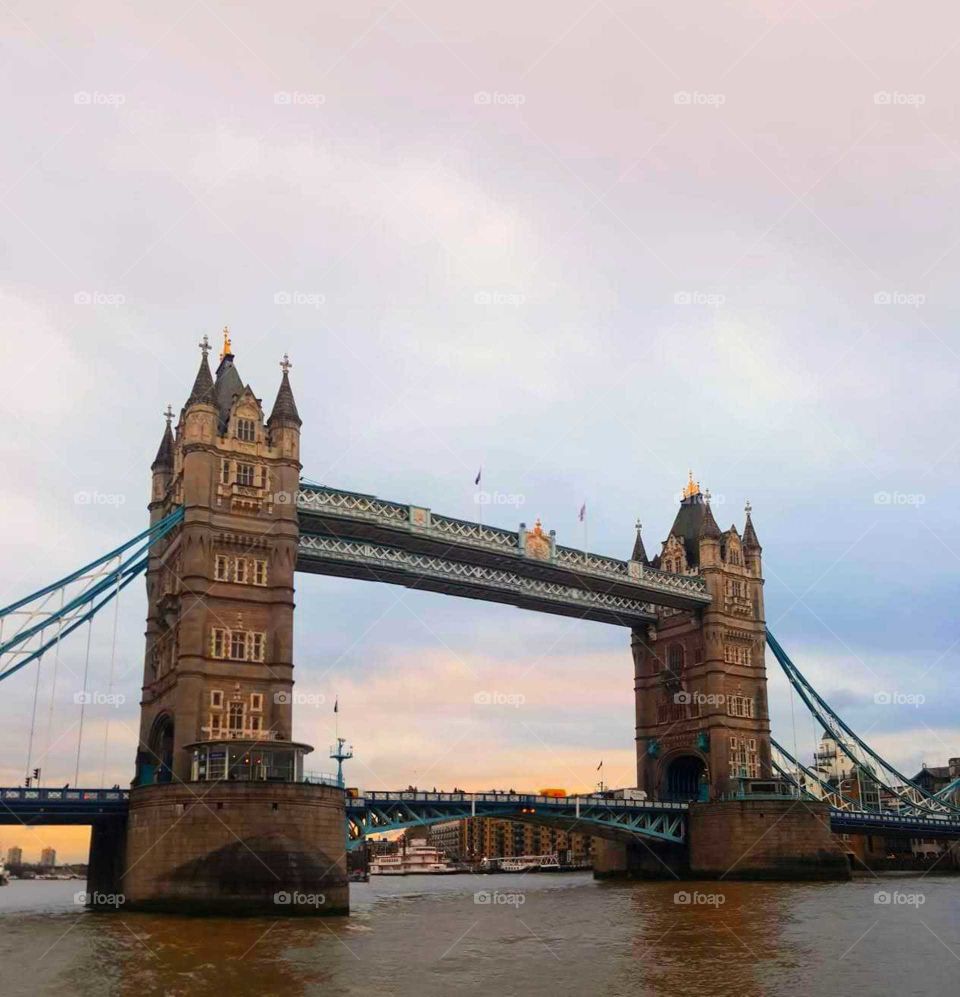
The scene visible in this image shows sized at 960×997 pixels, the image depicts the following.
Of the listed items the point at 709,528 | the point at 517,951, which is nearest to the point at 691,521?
the point at 709,528

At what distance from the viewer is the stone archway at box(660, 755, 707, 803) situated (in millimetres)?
100500

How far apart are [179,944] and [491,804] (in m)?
41.5

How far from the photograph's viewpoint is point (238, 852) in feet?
183

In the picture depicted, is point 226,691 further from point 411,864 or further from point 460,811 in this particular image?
point 411,864

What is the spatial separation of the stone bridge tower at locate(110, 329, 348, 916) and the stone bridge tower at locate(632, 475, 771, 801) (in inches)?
1698

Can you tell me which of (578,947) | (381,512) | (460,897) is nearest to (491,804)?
(460,897)

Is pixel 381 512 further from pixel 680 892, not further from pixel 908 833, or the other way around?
pixel 908 833

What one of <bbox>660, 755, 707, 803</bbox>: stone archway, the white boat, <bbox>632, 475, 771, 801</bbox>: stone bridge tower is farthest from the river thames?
the white boat

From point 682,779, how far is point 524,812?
22.9 meters

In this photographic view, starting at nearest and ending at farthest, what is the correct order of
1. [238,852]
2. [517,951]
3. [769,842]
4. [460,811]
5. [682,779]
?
[517,951], [238,852], [460,811], [769,842], [682,779]

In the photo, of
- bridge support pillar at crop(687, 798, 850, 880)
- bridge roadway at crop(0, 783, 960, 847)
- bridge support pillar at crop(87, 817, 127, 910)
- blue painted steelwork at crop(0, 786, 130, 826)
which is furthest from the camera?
bridge support pillar at crop(687, 798, 850, 880)

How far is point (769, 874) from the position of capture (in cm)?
8762

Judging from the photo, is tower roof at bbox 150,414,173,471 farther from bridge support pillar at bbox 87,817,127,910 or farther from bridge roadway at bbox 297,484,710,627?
bridge support pillar at bbox 87,817,127,910

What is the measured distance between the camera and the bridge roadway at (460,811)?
198ft
